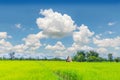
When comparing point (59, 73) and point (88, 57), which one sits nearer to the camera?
point (59, 73)

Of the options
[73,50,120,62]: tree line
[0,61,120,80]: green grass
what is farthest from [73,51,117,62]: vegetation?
[0,61,120,80]: green grass

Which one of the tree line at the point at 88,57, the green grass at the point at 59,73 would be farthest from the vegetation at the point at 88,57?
the green grass at the point at 59,73

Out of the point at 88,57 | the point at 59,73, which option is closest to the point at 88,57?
the point at 88,57

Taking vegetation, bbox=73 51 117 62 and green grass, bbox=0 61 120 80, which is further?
vegetation, bbox=73 51 117 62

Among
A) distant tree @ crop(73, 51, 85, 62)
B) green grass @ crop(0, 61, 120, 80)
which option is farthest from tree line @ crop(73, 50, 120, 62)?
green grass @ crop(0, 61, 120, 80)

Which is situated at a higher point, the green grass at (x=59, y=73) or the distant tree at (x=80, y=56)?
the distant tree at (x=80, y=56)

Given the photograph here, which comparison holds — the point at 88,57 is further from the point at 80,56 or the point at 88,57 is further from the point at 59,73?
the point at 59,73

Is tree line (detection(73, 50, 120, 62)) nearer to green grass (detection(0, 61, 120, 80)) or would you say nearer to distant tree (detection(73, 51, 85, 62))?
distant tree (detection(73, 51, 85, 62))

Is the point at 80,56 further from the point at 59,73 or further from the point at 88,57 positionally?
the point at 59,73

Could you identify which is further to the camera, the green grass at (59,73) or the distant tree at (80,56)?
the distant tree at (80,56)

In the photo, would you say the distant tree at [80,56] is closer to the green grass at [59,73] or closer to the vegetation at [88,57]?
the vegetation at [88,57]

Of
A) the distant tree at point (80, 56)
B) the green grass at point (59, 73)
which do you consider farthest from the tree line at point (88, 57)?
the green grass at point (59, 73)

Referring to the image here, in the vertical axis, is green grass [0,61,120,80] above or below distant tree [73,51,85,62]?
below

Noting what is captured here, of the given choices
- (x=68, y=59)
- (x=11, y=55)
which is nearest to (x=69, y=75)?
(x=68, y=59)
